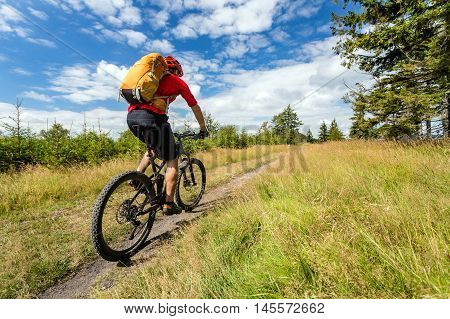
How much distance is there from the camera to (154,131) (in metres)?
3.38

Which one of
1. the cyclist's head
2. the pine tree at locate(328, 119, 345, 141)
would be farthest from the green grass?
the pine tree at locate(328, 119, 345, 141)

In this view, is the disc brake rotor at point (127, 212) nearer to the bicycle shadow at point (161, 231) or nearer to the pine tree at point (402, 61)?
the bicycle shadow at point (161, 231)

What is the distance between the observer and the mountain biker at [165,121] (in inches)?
129

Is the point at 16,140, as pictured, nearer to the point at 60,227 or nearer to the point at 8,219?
the point at 8,219

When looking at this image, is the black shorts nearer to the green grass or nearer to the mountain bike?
the mountain bike

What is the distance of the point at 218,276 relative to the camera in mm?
2064

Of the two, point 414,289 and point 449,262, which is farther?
point 449,262

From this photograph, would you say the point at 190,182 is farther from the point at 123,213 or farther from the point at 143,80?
the point at 143,80

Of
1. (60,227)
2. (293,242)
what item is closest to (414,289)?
(293,242)

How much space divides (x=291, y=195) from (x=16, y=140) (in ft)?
35.3

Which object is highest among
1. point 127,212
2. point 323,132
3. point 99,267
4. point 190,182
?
point 323,132

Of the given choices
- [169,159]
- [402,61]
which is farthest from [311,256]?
[402,61]

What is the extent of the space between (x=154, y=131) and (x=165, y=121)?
0.77ft

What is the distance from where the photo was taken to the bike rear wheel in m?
2.69
